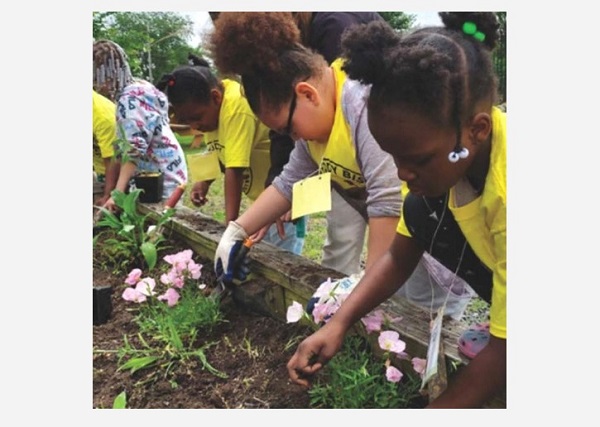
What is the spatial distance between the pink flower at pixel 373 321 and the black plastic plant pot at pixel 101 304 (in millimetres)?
878

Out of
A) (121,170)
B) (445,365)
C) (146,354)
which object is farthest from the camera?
(121,170)

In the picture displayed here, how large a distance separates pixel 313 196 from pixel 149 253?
93 cm

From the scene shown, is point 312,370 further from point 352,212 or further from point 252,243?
point 352,212

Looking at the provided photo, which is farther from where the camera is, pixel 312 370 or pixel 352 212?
pixel 352 212

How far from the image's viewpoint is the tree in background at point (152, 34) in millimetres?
1662

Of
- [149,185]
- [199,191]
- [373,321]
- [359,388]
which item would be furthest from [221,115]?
[359,388]

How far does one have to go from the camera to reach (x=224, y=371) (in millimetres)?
1521

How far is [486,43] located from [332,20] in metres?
0.89

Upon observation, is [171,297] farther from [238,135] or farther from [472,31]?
[472,31]

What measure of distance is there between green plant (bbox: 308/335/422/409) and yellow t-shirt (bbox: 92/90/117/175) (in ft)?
6.29

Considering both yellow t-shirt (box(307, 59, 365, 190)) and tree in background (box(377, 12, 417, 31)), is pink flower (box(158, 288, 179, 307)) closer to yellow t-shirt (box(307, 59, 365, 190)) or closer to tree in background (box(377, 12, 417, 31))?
yellow t-shirt (box(307, 59, 365, 190))

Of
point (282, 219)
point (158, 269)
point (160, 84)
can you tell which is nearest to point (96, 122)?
point (160, 84)

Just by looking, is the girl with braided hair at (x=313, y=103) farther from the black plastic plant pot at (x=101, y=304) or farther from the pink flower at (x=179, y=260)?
the black plastic plant pot at (x=101, y=304)

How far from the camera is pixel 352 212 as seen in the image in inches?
85.7
